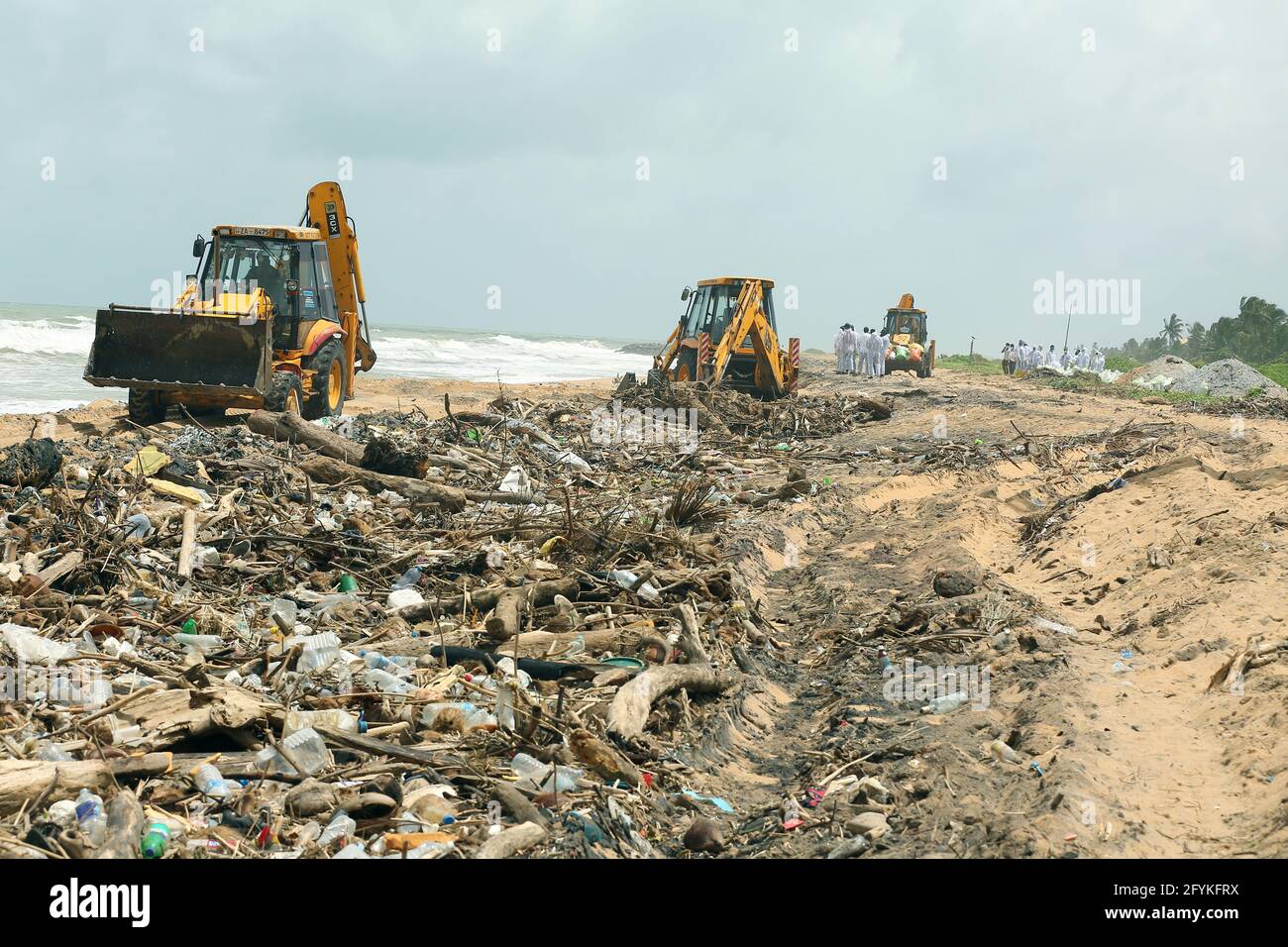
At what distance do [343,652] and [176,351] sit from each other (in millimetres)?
8126

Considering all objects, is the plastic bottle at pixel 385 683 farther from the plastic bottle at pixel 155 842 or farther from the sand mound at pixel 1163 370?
the sand mound at pixel 1163 370

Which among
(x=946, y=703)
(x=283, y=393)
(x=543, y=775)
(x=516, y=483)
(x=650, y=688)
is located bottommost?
(x=946, y=703)

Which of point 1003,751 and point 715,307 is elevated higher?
point 715,307

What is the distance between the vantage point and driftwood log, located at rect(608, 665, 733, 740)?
4.80 m

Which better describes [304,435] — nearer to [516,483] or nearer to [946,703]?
[516,483]

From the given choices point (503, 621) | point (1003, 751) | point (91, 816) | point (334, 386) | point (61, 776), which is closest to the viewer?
point (91, 816)

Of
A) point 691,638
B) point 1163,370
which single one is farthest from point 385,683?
point 1163,370

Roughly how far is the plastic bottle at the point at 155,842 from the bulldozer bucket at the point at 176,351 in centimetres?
913

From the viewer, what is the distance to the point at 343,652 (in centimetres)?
545

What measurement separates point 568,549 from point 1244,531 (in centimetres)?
490

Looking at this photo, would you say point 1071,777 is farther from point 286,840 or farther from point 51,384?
point 51,384

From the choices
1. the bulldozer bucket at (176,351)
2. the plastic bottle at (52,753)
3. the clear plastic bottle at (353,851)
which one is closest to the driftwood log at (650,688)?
the clear plastic bottle at (353,851)

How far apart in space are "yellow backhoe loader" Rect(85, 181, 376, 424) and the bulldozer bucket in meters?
0.01

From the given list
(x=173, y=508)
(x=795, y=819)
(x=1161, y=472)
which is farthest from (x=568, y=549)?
(x=1161, y=472)
